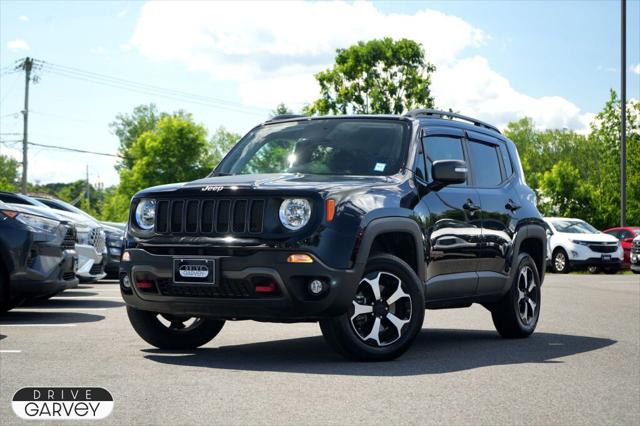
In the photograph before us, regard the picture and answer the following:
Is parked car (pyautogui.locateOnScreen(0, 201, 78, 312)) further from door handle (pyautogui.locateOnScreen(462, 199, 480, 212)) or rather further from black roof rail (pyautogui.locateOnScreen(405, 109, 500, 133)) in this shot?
door handle (pyautogui.locateOnScreen(462, 199, 480, 212))

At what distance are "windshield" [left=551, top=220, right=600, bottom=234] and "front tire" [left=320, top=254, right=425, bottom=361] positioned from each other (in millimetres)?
23676

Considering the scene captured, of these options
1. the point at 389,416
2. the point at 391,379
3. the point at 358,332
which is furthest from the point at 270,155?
the point at 389,416

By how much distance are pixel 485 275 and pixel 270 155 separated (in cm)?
232

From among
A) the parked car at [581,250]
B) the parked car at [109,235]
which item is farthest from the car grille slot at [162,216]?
the parked car at [581,250]

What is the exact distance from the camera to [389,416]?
5848 millimetres

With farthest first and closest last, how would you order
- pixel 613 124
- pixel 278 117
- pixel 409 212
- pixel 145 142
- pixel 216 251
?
pixel 145 142 < pixel 613 124 < pixel 278 117 < pixel 409 212 < pixel 216 251

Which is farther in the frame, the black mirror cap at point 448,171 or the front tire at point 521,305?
the front tire at point 521,305

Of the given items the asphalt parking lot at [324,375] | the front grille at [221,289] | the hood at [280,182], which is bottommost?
the asphalt parking lot at [324,375]

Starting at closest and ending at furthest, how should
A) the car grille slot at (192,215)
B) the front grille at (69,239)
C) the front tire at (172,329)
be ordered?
1. the car grille slot at (192,215)
2. the front tire at (172,329)
3. the front grille at (69,239)

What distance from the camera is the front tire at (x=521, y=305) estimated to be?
1035cm

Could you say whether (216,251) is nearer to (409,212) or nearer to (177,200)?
(177,200)

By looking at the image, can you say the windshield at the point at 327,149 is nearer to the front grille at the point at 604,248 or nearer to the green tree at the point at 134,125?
the front grille at the point at 604,248

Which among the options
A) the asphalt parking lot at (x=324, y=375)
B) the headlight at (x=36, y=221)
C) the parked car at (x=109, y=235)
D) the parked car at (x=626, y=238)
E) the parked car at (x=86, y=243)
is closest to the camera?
the asphalt parking lot at (x=324, y=375)

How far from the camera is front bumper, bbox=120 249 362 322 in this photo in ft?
24.6
